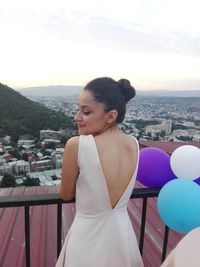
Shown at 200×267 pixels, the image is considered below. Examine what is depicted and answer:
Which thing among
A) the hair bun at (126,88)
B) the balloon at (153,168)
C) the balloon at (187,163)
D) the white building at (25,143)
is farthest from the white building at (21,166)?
the hair bun at (126,88)

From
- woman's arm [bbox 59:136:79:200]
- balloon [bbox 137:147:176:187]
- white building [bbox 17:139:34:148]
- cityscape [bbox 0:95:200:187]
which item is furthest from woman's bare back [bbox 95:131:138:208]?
white building [bbox 17:139:34:148]

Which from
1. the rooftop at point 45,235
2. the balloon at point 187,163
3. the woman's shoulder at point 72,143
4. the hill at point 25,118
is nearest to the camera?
the woman's shoulder at point 72,143

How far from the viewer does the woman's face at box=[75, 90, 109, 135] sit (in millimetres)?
1302

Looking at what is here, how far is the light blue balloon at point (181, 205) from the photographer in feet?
4.47

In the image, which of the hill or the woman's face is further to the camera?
the hill

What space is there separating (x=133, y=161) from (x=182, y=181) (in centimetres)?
28

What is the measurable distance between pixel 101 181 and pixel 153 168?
45 centimetres

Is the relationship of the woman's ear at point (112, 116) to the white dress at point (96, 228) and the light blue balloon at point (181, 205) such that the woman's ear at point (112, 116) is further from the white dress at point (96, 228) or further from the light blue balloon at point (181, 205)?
the light blue balloon at point (181, 205)

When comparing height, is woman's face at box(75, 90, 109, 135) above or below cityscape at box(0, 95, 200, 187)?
above

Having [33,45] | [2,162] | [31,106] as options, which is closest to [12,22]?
[33,45]

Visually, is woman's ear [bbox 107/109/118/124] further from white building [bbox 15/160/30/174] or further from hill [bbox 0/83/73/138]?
hill [bbox 0/83/73/138]

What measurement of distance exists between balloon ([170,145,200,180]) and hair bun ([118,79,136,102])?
447 mm

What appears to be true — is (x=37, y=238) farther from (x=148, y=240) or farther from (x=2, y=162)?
(x=2, y=162)

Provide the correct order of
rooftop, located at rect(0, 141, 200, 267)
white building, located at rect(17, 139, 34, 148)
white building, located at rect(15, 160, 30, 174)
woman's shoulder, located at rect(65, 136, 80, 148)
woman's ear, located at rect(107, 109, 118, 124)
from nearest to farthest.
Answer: woman's shoulder, located at rect(65, 136, 80, 148) → woman's ear, located at rect(107, 109, 118, 124) → rooftop, located at rect(0, 141, 200, 267) → white building, located at rect(15, 160, 30, 174) → white building, located at rect(17, 139, 34, 148)
